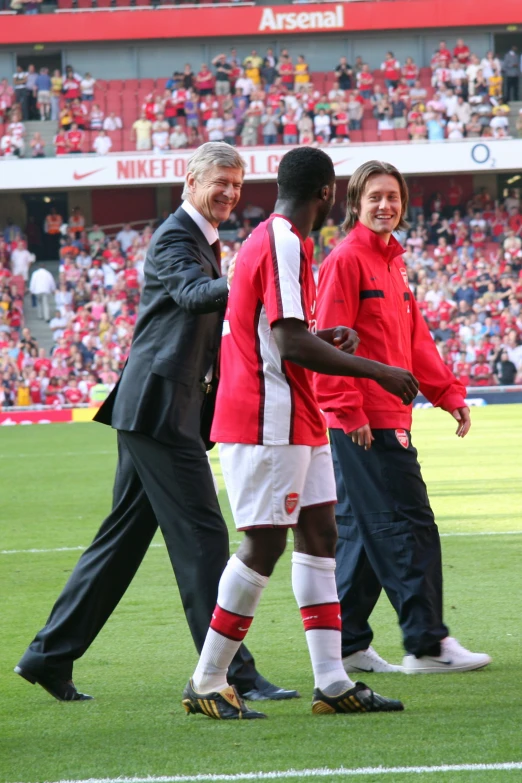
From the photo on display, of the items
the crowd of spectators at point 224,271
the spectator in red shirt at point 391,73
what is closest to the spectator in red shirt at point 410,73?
the spectator in red shirt at point 391,73

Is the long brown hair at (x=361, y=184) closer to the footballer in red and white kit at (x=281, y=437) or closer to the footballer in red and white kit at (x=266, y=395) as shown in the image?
the footballer in red and white kit at (x=281, y=437)

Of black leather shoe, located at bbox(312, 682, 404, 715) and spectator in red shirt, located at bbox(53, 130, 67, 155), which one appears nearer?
black leather shoe, located at bbox(312, 682, 404, 715)

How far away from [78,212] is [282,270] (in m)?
33.0

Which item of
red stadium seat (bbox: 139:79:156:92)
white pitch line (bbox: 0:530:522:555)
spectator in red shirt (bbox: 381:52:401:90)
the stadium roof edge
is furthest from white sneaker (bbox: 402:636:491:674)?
red stadium seat (bbox: 139:79:156:92)

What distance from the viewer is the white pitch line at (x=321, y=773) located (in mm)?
3371

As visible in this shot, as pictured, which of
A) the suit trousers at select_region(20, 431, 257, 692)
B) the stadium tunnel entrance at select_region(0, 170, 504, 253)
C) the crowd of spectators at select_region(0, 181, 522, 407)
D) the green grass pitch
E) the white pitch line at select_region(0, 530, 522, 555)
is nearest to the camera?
the green grass pitch

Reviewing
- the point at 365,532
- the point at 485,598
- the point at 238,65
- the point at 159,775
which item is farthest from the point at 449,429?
the point at 238,65

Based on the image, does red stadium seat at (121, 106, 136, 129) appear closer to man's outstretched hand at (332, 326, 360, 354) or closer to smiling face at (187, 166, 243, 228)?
smiling face at (187, 166, 243, 228)

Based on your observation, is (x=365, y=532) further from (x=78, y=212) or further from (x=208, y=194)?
(x=78, y=212)

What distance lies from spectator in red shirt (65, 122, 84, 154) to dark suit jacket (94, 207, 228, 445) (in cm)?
3181

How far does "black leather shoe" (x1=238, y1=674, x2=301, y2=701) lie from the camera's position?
447 cm

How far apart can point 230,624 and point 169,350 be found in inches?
40.8

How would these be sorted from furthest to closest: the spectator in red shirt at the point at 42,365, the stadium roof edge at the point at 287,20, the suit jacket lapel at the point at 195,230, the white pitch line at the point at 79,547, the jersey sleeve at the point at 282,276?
1. the stadium roof edge at the point at 287,20
2. the spectator in red shirt at the point at 42,365
3. the white pitch line at the point at 79,547
4. the suit jacket lapel at the point at 195,230
5. the jersey sleeve at the point at 282,276

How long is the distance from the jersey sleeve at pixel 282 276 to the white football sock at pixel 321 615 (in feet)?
2.87
